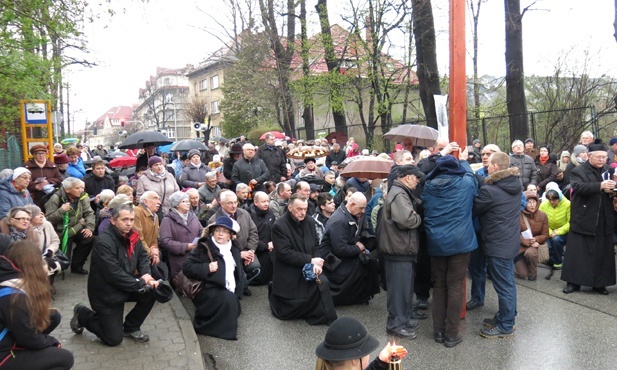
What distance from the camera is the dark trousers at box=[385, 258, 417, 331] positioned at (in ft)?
19.9

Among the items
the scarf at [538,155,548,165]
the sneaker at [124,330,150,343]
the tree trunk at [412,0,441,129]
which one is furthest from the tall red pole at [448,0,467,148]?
the tree trunk at [412,0,441,129]

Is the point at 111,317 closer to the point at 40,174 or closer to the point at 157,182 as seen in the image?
the point at 157,182

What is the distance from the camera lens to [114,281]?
5.70 m

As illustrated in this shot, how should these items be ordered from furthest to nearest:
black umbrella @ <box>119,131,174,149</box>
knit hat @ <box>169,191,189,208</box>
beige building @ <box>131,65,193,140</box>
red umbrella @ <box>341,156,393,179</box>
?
beige building @ <box>131,65,193,140</box> < black umbrella @ <box>119,131,174,149</box> < red umbrella @ <box>341,156,393,179</box> < knit hat @ <box>169,191,189,208</box>

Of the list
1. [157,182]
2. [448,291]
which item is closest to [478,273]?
[448,291]

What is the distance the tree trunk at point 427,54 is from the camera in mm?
16656

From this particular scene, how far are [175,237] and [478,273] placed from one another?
4.30m

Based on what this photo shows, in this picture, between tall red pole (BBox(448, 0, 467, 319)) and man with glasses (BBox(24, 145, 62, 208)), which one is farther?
man with glasses (BBox(24, 145, 62, 208))

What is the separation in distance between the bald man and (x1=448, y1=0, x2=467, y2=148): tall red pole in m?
1.51

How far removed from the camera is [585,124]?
52.1 ft

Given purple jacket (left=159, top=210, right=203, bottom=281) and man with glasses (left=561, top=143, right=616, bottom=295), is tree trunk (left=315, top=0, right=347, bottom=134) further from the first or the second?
man with glasses (left=561, top=143, right=616, bottom=295)

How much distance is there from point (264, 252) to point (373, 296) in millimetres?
1983

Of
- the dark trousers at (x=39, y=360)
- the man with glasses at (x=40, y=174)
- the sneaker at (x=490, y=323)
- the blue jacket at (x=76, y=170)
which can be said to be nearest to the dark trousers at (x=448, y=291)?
the sneaker at (x=490, y=323)

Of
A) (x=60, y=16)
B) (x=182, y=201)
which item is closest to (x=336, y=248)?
(x=182, y=201)
